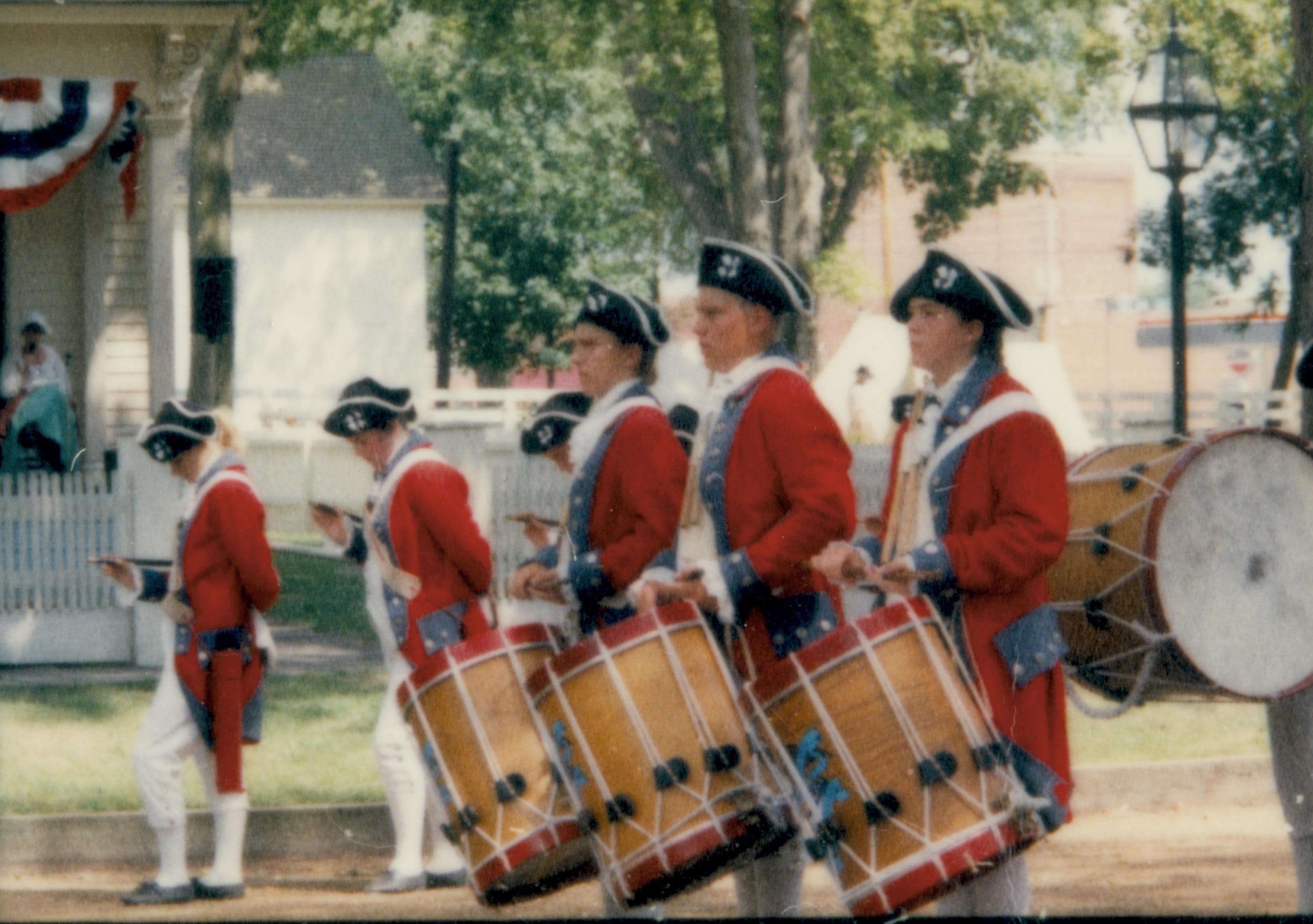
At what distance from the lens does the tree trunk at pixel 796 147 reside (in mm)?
16391

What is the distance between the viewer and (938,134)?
100 feet

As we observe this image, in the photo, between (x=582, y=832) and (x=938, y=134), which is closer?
(x=582, y=832)

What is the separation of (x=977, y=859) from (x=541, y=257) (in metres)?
37.1

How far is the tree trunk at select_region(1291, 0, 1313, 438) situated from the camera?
21.1ft

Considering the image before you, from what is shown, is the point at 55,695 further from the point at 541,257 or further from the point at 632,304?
the point at 541,257

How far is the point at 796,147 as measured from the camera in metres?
16.6

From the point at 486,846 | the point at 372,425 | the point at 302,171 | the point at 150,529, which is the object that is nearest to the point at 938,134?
the point at 302,171

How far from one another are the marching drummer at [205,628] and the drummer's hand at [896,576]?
3080mm

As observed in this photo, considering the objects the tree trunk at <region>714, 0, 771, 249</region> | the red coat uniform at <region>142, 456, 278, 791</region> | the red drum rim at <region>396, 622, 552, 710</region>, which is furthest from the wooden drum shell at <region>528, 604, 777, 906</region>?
the tree trunk at <region>714, 0, 771, 249</region>

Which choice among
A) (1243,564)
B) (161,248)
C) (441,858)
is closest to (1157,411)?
(161,248)

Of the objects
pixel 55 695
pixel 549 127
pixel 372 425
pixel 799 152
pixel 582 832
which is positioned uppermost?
pixel 549 127

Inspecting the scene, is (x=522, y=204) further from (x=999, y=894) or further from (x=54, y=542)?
(x=999, y=894)

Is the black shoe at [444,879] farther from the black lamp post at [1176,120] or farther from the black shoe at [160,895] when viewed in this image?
the black lamp post at [1176,120]

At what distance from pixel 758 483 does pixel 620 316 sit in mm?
800
